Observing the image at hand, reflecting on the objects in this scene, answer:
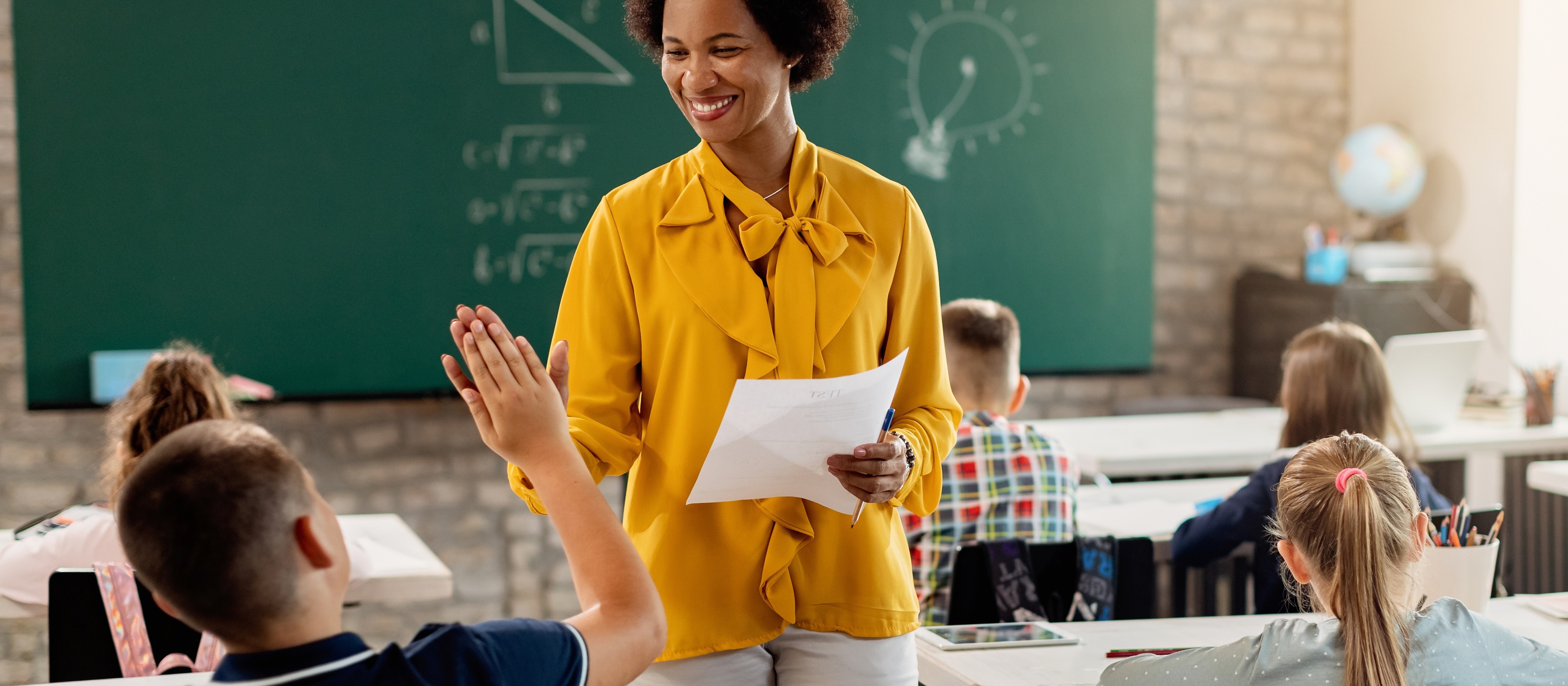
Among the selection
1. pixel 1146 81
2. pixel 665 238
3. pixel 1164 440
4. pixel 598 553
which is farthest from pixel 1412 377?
pixel 598 553

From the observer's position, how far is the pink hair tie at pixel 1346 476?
1.37 m

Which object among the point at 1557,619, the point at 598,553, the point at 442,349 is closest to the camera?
the point at 598,553

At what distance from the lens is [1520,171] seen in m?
4.76

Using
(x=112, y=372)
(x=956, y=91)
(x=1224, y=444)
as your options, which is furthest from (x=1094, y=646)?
(x=956, y=91)

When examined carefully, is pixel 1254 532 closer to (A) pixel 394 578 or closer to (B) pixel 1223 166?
(A) pixel 394 578

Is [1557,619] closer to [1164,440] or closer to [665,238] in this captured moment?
[665,238]

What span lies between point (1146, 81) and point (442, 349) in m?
2.77

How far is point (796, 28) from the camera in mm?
1410

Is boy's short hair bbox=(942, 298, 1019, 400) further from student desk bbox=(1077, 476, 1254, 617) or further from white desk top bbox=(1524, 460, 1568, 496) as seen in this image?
white desk top bbox=(1524, 460, 1568, 496)

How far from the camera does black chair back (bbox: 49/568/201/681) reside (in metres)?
1.93

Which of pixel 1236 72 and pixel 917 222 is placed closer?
pixel 917 222

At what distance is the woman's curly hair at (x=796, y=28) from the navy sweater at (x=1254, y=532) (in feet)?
4.33

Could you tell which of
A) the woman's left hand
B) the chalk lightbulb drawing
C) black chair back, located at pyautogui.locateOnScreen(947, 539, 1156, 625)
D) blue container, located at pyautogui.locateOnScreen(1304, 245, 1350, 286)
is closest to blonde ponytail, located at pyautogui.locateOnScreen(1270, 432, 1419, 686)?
the woman's left hand

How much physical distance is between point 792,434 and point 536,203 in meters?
2.84
